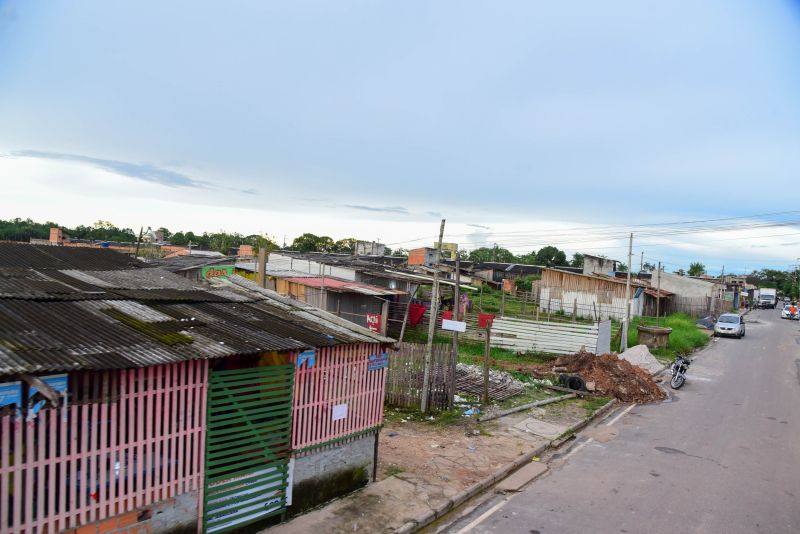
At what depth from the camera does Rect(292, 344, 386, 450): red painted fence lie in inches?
275

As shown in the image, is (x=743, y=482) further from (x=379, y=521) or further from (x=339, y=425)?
(x=339, y=425)

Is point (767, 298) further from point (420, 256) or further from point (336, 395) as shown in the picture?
point (336, 395)

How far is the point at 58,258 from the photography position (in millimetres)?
10211

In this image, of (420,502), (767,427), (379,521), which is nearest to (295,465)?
(379,521)

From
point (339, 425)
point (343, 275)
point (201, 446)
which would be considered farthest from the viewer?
point (343, 275)

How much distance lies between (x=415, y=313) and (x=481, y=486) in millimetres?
15583

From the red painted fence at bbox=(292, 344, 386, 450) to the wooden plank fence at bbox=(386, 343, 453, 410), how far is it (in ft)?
12.5

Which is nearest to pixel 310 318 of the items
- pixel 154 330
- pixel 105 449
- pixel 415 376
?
pixel 154 330

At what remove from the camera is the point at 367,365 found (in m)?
7.96

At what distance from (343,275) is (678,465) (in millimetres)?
18132

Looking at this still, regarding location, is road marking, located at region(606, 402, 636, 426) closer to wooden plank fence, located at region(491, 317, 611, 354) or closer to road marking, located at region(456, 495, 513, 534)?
wooden plank fence, located at region(491, 317, 611, 354)

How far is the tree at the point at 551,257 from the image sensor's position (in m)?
73.8

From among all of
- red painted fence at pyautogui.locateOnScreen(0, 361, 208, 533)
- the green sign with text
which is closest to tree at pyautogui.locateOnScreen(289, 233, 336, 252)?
the green sign with text

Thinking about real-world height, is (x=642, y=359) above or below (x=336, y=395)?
below
